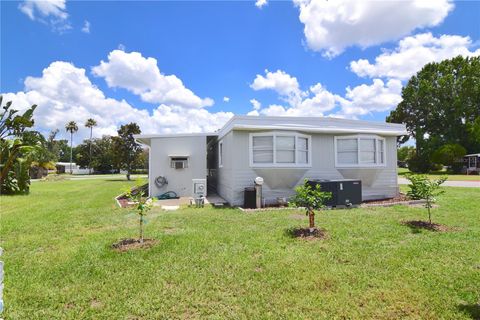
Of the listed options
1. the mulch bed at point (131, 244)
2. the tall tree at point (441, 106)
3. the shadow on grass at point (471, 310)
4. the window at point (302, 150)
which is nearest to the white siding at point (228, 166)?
the window at point (302, 150)

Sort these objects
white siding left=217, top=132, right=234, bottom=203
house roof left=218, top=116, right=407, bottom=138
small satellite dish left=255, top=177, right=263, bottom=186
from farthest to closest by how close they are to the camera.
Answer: white siding left=217, top=132, right=234, bottom=203 → house roof left=218, top=116, right=407, bottom=138 → small satellite dish left=255, top=177, right=263, bottom=186

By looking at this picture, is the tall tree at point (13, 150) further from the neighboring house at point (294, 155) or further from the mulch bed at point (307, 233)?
the mulch bed at point (307, 233)

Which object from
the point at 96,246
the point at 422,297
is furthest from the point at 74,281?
the point at 422,297

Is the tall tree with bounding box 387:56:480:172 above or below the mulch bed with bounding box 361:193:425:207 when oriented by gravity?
above

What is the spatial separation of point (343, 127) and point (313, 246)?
7.59 meters

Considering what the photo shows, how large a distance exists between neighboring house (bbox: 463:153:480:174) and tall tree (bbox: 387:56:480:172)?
2.17 m

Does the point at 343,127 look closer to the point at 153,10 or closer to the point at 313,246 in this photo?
the point at 313,246

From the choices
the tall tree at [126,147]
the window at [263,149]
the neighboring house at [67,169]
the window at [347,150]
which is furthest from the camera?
the neighboring house at [67,169]

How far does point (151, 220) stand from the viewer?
317 inches

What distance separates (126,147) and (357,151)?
→ 26413 mm

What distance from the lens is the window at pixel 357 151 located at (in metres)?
11.9

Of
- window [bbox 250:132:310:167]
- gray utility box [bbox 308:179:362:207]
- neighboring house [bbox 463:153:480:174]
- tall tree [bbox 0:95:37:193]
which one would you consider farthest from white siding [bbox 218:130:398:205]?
neighboring house [bbox 463:153:480:174]

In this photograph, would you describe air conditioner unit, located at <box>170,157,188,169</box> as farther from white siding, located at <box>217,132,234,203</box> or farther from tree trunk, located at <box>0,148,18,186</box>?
tree trunk, located at <box>0,148,18,186</box>

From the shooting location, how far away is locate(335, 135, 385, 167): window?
1188 centimetres
